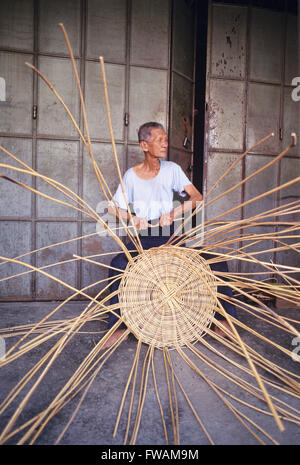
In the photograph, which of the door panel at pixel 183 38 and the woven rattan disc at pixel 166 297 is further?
the door panel at pixel 183 38

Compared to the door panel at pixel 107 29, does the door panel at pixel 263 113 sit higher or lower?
lower

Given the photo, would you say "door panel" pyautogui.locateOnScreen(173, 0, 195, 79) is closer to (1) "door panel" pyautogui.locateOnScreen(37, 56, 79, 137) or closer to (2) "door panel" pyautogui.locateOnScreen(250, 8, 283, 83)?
(2) "door panel" pyautogui.locateOnScreen(250, 8, 283, 83)

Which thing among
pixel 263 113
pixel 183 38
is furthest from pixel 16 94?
pixel 263 113

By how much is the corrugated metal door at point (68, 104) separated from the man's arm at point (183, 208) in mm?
604

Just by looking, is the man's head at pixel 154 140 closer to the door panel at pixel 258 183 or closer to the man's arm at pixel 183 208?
the man's arm at pixel 183 208

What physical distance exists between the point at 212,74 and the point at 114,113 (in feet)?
2.46

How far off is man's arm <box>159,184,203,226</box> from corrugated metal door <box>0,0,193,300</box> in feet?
1.98

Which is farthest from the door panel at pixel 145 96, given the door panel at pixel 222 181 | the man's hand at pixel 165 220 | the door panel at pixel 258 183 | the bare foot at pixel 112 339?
the bare foot at pixel 112 339

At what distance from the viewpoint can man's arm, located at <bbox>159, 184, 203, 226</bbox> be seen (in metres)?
1.52

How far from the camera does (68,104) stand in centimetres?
213

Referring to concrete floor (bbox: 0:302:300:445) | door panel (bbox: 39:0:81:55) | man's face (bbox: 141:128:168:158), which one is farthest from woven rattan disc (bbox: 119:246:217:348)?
door panel (bbox: 39:0:81:55)

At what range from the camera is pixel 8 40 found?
Result: 2.03 meters

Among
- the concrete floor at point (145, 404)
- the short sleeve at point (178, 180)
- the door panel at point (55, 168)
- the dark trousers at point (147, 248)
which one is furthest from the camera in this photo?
the door panel at point (55, 168)

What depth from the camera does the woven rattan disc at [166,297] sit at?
1.06m
